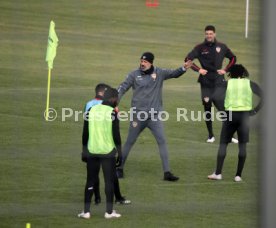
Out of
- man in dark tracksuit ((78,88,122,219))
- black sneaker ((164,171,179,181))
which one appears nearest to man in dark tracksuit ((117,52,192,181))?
black sneaker ((164,171,179,181))

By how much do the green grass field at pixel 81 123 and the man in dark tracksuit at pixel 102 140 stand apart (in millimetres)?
345

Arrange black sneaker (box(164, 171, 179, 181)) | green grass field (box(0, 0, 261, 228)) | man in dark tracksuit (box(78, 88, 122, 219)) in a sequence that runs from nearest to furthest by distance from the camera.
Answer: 1. man in dark tracksuit (box(78, 88, 122, 219))
2. green grass field (box(0, 0, 261, 228))
3. black sneaker (box(164, 171, 179, 181))

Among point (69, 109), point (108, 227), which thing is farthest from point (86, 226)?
point (69, 109)

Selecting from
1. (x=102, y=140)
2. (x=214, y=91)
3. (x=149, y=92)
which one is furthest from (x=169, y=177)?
(x=214, y=91)

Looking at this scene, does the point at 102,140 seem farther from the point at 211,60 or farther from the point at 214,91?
the point at 214,91

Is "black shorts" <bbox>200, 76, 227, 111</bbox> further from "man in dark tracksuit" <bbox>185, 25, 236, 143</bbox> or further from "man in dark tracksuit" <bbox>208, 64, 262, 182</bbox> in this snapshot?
"man in dark tracksuit" <bbox>208, 64, 262, 182</bbox>

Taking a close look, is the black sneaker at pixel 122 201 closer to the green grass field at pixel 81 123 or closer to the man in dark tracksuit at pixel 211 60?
the green grass field at pixel 81 123

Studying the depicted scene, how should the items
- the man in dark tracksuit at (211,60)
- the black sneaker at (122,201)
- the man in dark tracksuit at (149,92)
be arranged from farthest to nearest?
1. the man in dark tracksuit at (211,60)
2. the man in dark tracksuit at (149,92)
3. the black sneaker at (122,201)

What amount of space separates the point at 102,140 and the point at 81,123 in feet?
13.2

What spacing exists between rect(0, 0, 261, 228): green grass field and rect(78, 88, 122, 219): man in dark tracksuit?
1.13ft

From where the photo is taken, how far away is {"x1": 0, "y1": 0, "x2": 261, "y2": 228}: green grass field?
737cm

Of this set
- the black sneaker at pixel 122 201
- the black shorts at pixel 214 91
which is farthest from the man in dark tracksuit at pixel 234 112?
the black sneaker at pixel 122 201

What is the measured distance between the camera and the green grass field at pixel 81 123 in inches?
290

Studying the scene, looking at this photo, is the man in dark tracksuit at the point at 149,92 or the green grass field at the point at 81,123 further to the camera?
the man in dark tracksuit at the point at 149,92
